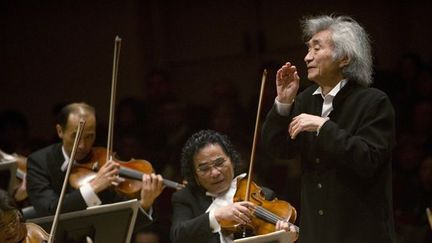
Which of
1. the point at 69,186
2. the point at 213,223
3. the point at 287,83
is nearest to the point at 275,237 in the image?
the point at 213,223

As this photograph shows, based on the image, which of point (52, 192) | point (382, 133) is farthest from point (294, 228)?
point (52, 192)

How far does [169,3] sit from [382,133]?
3.67 m

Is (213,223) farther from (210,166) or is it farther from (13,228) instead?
(13,228)

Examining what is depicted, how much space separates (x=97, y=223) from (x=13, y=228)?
36 cm

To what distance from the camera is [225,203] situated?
372 cm

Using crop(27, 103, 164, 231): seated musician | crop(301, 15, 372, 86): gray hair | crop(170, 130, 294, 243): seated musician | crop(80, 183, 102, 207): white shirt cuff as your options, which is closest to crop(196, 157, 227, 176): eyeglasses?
crop(170, 130, 294, 243): seated musician

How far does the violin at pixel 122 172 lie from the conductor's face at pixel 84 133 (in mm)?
39

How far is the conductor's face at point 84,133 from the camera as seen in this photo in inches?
167

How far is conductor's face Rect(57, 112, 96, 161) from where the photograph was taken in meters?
4.24

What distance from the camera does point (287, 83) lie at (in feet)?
10.4

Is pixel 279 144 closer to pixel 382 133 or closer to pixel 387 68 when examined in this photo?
pixel 382 133

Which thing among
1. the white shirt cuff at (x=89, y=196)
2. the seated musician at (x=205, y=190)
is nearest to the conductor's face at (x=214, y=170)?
the seated musician at (x=205, y=190)

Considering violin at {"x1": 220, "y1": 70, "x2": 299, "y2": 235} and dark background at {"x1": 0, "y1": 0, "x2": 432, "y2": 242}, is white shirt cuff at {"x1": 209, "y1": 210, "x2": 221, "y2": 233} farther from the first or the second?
dark background at {"x1": 0, "y1": 0, "x2": 432, "y2": 242}

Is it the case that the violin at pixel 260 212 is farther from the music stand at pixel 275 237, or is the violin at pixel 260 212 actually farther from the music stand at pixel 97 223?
the music stand at pixel 97 223
